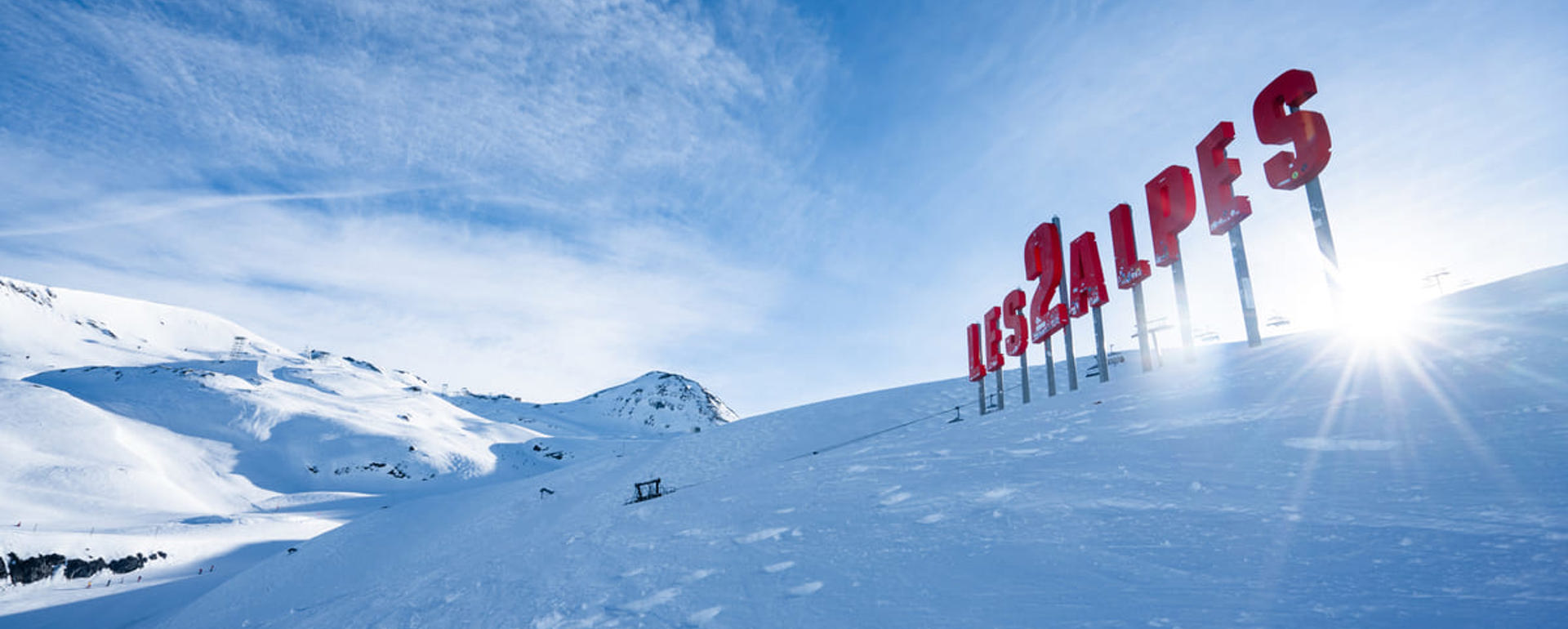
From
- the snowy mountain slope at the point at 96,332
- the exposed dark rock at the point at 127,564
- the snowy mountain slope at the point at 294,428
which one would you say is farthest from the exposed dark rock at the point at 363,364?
the exposed dark rock at the point at 127,564

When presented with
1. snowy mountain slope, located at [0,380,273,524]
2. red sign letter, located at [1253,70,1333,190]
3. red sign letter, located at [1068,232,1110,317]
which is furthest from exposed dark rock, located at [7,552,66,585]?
red sign letter, located at [1253,70,1333,190]

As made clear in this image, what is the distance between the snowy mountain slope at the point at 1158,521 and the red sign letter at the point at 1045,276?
3.87 meters

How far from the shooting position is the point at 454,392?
153625 mm

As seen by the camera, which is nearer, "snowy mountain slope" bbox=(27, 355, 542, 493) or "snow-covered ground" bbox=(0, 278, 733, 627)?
"snow-covered ground" bbox=(0, 278, 733, 627)

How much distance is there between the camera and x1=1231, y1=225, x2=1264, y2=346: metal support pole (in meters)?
15.2

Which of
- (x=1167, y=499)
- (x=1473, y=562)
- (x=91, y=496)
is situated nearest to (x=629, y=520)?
(x=1167, y=499)

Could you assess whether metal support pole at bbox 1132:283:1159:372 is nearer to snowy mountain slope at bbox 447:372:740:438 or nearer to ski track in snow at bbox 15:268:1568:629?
ski track in snow at bbox 15:268:1568:629

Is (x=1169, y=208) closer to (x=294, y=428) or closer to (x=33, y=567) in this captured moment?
(x=33, y=567)

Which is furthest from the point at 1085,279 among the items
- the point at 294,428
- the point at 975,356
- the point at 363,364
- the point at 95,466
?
the point at 363,364

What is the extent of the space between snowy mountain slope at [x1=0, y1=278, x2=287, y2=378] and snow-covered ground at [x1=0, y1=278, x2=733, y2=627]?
0.73 meters

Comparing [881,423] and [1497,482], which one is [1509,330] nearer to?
[1497,482]

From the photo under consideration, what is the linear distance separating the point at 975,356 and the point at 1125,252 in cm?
720

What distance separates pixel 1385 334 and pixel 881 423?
1710 centimetres

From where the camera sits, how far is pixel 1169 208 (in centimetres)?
1653
